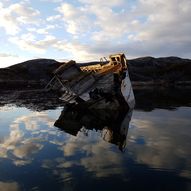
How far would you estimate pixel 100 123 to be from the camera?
2020cm

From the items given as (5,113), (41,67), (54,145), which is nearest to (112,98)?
(5,113)

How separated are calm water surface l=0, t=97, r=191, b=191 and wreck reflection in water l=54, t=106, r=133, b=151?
0.19 feet

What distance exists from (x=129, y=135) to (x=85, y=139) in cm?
223

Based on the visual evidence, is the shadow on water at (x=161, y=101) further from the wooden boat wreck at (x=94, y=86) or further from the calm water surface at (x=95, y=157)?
the calm water surface at (x=95, y=157)

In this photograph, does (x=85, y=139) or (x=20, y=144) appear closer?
(x=20, y=144)

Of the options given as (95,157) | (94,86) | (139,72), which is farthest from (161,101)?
(139,72)

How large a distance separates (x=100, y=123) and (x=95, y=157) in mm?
8443

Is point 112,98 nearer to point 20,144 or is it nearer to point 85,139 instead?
point 85,139

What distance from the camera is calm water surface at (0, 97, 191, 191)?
9.04 meters

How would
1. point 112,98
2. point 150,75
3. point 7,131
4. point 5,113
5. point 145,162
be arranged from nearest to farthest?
point 145,162, point 7,131, point 5,113, point 112,98, point 150,75

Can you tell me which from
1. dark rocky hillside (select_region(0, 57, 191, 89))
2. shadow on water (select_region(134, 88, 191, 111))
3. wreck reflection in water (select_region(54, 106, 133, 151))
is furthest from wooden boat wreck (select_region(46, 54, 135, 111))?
dark rocky hillside (select_region(0, 57, 191, 89))

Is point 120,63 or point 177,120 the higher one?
point 120,63

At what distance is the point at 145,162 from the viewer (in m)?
11.0

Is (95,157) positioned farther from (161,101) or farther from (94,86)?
(161,101)
